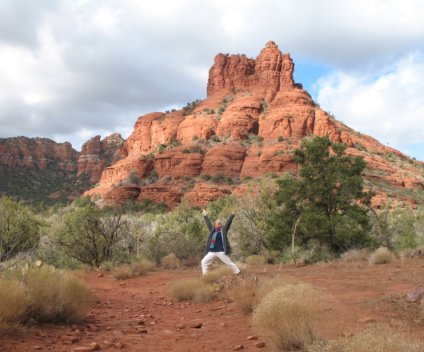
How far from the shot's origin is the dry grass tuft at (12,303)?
18.6ft

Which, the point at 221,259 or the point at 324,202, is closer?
the point at 221,259

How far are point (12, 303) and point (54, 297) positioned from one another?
1.12 metres

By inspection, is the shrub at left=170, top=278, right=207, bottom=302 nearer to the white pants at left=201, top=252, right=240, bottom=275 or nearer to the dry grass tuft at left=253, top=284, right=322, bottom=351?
the white pants at left=201, top=252, right=240, bottom=275

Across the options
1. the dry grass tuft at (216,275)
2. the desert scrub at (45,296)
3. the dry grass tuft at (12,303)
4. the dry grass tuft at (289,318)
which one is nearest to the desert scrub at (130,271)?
the dry grass tuft at (216,275)

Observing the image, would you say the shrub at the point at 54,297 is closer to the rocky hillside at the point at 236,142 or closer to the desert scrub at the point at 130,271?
the desert scrub at the point at 130,271

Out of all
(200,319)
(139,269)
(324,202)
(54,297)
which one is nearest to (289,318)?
(200,319)

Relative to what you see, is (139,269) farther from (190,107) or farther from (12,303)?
(190,107)

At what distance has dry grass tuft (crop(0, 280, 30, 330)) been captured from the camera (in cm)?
567

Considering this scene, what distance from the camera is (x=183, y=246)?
19953mm

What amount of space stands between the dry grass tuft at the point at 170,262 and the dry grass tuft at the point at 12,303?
464 inches

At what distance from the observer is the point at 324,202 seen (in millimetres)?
17734

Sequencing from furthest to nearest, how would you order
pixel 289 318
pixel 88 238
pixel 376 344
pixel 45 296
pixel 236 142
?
1. pixel 236 142
2. pixel 88 238
3. pixel 45 296
4. pixel 289 318
5. pixel 376 344

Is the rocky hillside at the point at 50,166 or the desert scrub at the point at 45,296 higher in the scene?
the rocky hillside at the point at 50,166

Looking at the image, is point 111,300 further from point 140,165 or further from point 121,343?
point 140,165
